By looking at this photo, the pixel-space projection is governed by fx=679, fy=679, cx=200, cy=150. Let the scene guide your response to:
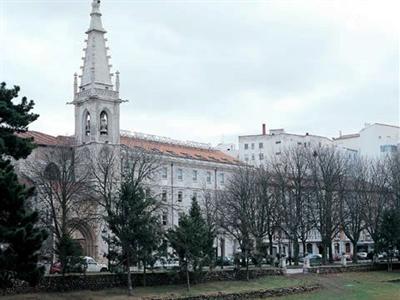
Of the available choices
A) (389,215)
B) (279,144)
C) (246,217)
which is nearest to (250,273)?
(246,217)

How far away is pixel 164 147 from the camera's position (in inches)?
3829

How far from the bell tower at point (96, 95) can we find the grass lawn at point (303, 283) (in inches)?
1179

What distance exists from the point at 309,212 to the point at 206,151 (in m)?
32.1

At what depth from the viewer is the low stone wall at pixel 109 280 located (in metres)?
48.6

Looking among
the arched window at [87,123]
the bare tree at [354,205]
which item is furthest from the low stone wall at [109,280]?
A: the arched window at [87,123]

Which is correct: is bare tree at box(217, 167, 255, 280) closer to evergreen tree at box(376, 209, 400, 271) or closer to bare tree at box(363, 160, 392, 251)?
bare tree at box(363, 160, 392, 251)

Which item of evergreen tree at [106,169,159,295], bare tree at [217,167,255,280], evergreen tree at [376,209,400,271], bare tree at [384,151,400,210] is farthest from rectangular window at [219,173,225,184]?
evergreen tree at [106,169,159,295]

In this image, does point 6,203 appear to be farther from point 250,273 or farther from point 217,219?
point 217,219

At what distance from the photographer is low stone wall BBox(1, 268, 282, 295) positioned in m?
48.6

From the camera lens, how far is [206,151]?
106938 mm

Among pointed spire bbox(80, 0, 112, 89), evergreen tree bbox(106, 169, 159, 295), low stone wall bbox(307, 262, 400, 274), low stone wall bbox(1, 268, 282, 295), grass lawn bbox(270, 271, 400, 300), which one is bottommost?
grass lawn bbox(270, 271, 400, 300)

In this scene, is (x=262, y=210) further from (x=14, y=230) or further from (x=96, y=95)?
(x=14, y=230)

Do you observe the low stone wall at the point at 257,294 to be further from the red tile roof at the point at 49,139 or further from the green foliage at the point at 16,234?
the red tile roof at the point at 49,139

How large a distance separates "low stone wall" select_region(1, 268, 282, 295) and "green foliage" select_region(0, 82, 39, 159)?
47.4 feet
